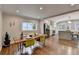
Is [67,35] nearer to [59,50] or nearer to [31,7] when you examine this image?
[59,50]

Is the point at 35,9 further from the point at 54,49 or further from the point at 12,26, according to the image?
the point at 54,49

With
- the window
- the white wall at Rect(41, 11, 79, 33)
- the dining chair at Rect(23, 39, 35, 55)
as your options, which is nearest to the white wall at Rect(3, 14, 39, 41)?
the window

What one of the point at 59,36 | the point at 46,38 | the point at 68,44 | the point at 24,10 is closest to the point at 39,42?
the point at 46,38

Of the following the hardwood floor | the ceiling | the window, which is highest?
the ceiling

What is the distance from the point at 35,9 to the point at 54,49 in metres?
0.90

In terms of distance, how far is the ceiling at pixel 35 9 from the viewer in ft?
6.53

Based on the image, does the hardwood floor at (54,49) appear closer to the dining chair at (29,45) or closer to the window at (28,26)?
the dining chair at (29,45)

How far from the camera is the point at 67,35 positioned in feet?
7.16

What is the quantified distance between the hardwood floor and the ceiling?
1.88 ft

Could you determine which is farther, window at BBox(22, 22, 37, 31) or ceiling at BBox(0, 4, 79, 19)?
window at BBox(22, 22, 37, 31)

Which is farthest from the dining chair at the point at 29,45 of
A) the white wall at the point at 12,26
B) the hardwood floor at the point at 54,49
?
the white wall at the point at 12,26

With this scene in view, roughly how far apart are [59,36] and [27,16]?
0.80 metres

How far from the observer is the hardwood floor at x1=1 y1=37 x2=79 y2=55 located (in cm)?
201

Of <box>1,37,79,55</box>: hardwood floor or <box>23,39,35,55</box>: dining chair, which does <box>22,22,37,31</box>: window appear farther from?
<box>1,37,79,55</box>: hardwood floor
